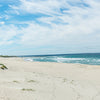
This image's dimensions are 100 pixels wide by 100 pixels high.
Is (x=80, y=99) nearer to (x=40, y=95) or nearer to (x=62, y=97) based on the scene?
(x=62, y=97)

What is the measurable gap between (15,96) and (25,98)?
0.41 m

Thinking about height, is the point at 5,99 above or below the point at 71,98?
above

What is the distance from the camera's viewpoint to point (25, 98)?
5.51 metres

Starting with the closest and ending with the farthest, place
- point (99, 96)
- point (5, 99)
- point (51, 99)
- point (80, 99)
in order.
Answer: point (5, 99) → point (51, 99) → point (80, 99) → point (99, 96)

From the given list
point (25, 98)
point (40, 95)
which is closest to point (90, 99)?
point (40, 95)

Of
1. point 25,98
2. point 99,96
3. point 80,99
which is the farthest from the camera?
point 99,96

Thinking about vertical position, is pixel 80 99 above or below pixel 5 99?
below

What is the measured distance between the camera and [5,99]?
196 inches

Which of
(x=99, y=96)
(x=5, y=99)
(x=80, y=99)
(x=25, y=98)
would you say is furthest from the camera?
(x=99, y=96)

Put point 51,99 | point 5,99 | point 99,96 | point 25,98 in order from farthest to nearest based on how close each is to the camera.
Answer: point 99,96 → point 51,99 → point 25,98 → point 5,99

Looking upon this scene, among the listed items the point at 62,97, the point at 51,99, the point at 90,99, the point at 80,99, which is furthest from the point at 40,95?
the point at 90,99

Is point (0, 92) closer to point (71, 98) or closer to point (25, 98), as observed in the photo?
point (25, 98)

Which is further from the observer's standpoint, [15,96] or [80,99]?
[80,99]

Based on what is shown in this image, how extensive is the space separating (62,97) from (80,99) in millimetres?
823
